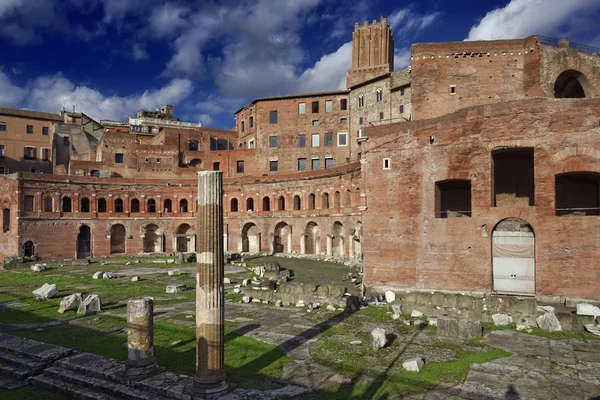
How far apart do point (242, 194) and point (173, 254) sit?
9326 mm

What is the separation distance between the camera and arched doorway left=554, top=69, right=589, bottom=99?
86.7 feet

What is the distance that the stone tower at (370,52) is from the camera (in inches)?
1877

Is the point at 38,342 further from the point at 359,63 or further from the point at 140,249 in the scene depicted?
the point at 359,63

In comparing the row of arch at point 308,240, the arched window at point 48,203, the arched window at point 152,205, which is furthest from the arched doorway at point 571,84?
the arched window at point 48,203

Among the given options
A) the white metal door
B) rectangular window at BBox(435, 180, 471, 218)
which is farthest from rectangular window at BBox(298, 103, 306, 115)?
the white metal door

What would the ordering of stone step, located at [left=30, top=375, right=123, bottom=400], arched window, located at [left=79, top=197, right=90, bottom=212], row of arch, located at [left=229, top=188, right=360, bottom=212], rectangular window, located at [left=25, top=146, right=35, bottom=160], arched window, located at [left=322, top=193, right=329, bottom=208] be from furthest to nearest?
rectangular window, located at [left=25, top=146, right=35, bottom=160] < arched window, located at [left=79, top=197, right=90, bottom=212] < arched window, located at [left=322, top=193, right=329, bottom=208] < row of arch, located at [left=229, top=188, right=360, bottom=212] < stone step, located at [left=30, top=375, right=123, bottom=400]

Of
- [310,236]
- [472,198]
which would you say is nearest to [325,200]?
[310,236]

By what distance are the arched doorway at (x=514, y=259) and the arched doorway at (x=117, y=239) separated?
3678cm

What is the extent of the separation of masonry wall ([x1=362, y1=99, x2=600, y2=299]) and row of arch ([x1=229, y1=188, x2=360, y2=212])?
13.3m

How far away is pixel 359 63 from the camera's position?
48.7m

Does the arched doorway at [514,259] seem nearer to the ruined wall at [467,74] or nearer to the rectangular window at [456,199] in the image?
the rectangular window at [456,199]

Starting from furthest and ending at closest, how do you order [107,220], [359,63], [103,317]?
[359,63] → [107,220] → [103,317]

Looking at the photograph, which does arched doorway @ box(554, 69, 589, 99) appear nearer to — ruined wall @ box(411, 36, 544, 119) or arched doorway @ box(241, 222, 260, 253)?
ruined wall @ box(411, 36, 544, 119)

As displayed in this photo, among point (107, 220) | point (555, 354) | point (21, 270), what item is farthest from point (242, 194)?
point (555, 354)
